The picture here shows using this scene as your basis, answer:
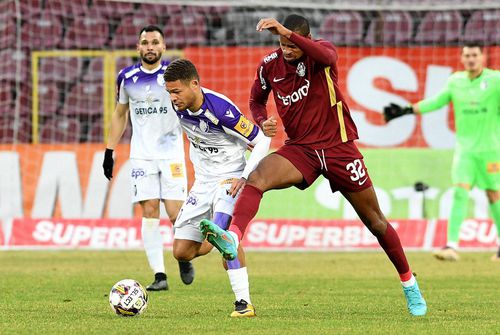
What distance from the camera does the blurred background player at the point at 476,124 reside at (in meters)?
14.6

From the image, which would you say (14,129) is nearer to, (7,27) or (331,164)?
(7,27)

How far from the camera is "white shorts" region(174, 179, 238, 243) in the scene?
342 inches

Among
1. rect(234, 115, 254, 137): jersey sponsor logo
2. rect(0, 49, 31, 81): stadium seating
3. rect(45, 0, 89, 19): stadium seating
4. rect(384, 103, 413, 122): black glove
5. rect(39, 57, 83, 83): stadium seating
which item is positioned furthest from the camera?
rect(39, 57, 83, 83): stadium seating

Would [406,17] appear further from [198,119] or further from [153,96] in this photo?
[198,119]

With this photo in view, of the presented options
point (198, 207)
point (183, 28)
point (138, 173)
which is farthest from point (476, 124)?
point (198, 207)

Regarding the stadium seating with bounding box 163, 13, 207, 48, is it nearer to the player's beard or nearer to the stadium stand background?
the stadium stand background

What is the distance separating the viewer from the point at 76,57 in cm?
1931

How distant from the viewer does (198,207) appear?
8.84m

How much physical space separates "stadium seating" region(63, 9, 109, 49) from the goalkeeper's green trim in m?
6.89

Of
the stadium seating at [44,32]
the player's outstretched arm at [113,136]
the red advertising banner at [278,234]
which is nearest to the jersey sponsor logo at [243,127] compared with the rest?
the player's outstretched arm at [113,136]

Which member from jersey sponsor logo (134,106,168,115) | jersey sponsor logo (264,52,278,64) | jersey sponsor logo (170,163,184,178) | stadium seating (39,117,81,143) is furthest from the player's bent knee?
stadium seating (39,117,81,143)

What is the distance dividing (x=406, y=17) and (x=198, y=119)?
11.4 meters

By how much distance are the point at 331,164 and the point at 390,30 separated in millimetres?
11326

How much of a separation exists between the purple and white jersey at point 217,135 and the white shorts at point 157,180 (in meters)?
2.06
